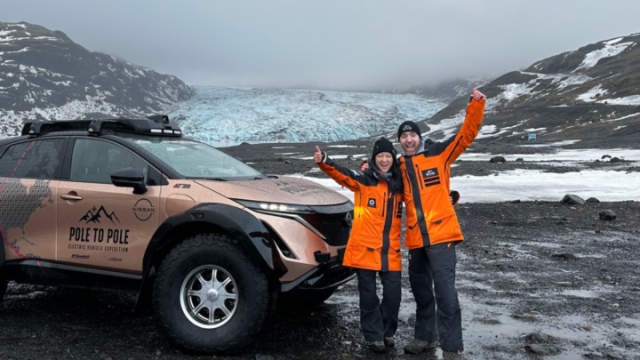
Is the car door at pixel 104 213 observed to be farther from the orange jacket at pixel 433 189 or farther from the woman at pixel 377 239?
the orange jacket at pixel 433 189

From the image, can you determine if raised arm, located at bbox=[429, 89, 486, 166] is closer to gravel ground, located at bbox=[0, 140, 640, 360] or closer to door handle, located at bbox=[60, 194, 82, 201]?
gravel ground, located at bbox=[0, 140, 640, 360]

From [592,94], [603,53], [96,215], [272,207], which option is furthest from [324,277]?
[603,53]

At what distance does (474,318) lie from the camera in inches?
180

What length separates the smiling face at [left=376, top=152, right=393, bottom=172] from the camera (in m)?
3.94

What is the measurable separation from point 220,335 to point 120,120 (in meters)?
2.16

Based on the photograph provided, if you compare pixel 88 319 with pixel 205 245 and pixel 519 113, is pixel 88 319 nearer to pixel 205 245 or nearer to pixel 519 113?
pixel 205 245

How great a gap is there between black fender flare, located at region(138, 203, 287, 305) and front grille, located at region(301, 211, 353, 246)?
41 centimetres

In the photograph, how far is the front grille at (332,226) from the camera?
3.89m

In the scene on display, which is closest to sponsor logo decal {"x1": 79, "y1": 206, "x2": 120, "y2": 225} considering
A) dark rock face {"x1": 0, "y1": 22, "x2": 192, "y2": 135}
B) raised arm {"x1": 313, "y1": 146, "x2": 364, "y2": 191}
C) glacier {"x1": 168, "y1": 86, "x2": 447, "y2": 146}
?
raised arm {"x1": 313, "y1": 146, "x2": 364, "y2": 191}

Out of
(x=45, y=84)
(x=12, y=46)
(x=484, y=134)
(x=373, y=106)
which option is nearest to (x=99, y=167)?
(x=484, y=134)

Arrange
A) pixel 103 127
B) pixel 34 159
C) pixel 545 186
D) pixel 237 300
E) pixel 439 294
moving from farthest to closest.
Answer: pixel 545 186, pixel 34 159, pixel 103 127, pixel 439 294, pixel 237 300

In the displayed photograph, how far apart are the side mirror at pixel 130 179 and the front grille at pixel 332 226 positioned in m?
1.28

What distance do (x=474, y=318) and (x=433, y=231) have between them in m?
1.33

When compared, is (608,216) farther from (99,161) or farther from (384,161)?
(99,161)
